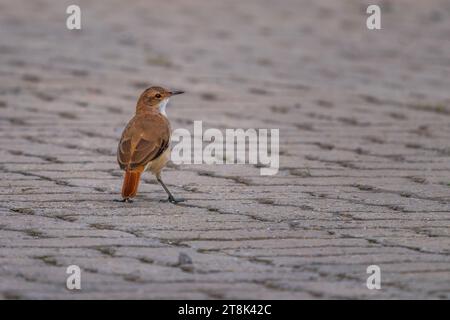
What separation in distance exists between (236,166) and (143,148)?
1.38m

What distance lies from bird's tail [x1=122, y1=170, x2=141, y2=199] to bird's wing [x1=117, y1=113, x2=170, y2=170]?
0.04 meters

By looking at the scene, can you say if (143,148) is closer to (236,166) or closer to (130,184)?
(130,184)

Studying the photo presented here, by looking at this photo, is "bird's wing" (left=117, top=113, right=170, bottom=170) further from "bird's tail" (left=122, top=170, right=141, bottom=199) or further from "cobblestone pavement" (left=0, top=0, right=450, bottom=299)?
"cobblestone pavement" (left=0, top=0, right=450, bottom=299)

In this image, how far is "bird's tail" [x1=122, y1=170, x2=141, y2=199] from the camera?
664 cm

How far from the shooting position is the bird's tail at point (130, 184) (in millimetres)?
6637

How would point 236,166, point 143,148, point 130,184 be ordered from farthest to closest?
point 236,166 → point 143,148 → point 130,184

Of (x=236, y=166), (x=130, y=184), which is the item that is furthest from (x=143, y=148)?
(x=236, y=166)

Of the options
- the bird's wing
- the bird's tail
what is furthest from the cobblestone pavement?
the bird's wing

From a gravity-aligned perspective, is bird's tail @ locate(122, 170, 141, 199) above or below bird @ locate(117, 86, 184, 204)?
below

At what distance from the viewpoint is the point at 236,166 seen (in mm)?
8070

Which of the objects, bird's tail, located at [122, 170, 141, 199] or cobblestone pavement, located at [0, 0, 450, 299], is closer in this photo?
cobblestone pavement, located at [0, 0, 450, 299]

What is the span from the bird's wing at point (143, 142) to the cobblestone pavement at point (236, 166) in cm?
27
